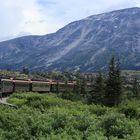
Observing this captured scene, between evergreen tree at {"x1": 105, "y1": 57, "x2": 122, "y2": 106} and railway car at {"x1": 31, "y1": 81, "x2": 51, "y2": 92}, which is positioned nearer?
evergreen tree at {"x1": 105, "y1": 57, "x2": 122, "y2": 106}

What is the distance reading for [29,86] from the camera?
90812 millimetres

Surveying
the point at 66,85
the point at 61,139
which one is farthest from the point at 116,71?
the point at 61,139

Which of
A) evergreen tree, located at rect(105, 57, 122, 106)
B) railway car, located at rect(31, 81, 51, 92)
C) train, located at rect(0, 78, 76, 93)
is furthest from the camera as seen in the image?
railway car, located at rect(31, 81, 51, 92)

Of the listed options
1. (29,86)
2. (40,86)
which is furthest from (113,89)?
(40,86)

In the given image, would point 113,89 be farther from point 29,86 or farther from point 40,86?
point 40,86

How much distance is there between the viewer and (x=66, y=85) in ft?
363

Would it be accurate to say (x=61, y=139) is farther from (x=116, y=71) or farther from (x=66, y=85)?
(x=66, y=85)

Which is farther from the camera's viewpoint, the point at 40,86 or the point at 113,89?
the point at 40,86

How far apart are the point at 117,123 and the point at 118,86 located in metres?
48.4

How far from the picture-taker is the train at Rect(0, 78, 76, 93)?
250 ft

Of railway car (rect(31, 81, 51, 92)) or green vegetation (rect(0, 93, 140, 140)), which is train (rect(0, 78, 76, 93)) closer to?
railway car (rect(31, 81, 51, 92))

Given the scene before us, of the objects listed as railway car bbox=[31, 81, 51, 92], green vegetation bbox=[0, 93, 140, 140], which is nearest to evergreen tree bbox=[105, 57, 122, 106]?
railway car bbox=[31, 81, 51, 92]

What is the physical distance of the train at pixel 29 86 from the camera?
250ft

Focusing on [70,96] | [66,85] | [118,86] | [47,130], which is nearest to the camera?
[47,130]
